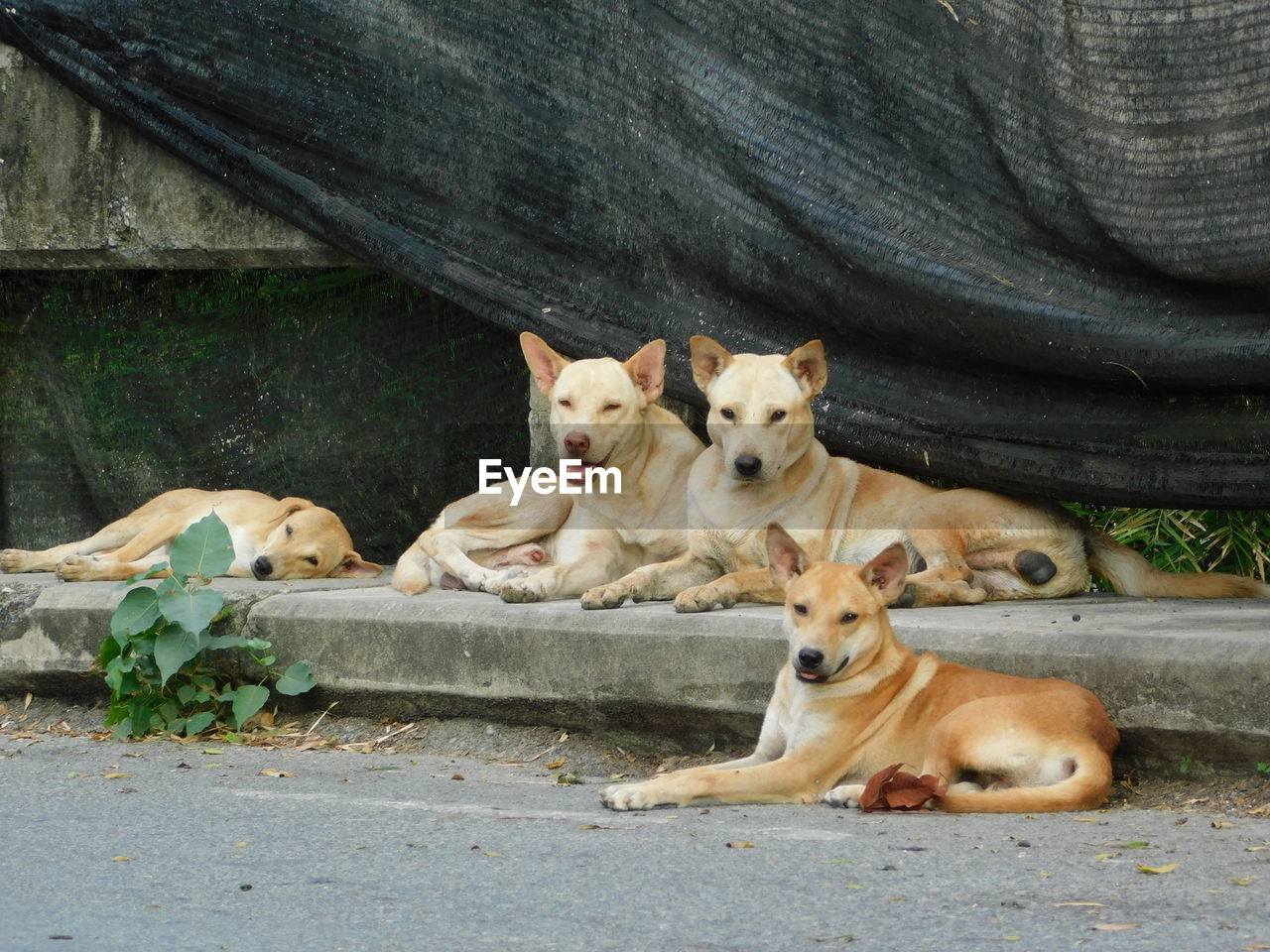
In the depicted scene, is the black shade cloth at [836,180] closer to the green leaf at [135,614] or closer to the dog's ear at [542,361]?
the dog's ear at [542,361]

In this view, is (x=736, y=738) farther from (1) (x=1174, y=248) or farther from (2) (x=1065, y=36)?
(2) (x=1065, y=36)

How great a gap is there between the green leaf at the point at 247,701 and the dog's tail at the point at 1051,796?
2883 mm

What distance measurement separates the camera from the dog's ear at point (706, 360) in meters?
6.04

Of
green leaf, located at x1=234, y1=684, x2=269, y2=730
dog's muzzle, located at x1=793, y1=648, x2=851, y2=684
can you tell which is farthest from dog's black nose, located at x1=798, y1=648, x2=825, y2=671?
green leaf, located at x1=234, y1=684, x2=269, y2=730

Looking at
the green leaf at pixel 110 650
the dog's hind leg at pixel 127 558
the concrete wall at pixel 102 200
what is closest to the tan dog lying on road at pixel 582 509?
the green leaf at pixel 110 650

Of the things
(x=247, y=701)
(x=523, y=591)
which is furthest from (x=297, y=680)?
(x=523, y=591)

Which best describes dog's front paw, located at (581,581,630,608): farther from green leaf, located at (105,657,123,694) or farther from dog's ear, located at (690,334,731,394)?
green leaf, located at (105,657,123,694)

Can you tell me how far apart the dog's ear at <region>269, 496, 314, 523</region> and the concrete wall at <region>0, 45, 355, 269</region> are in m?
1.16

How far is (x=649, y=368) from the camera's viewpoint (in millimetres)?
6367

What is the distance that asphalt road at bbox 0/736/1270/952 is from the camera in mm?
3211

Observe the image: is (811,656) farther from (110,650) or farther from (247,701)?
(110,650)

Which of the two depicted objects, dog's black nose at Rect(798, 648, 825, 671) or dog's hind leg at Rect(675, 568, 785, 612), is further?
dog's hind leg at Rect(675, 568, 785, 612)

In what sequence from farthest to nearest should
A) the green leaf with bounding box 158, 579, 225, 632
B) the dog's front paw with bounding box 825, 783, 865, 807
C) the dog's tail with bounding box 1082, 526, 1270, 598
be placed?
the green leaf with bounding box 158, 579, 225, 632, the dog's tail with bounding box 1082, 526, 1270, 598, the dog's front paw with bounding box 825, 783, 865, 807

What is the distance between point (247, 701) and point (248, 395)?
2.42m
